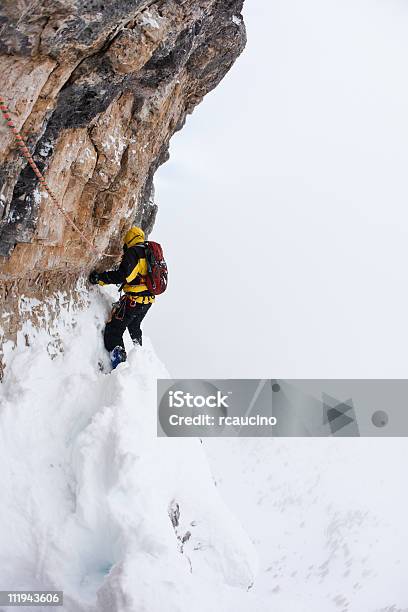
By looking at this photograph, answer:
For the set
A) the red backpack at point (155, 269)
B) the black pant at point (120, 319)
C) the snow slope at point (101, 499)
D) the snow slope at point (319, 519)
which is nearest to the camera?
the snow slope at point (101, 499)

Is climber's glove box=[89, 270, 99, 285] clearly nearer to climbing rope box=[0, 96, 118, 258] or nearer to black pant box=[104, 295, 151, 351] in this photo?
black pant box=[104, 295, 151, 351]

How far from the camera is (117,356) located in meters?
8.45

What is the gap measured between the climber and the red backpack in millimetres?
56

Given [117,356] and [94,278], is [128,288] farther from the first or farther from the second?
[117,356]

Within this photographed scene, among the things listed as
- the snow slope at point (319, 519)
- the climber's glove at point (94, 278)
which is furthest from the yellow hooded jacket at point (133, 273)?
the snow slope at point (319, 519)

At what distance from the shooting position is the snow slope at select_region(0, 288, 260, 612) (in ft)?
16.4

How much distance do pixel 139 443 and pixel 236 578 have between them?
2.22m

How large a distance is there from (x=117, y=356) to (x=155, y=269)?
1.71 meters

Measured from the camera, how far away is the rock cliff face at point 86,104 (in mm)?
4219

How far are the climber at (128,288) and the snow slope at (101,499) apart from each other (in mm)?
808

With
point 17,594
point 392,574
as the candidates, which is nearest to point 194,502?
point 17,594

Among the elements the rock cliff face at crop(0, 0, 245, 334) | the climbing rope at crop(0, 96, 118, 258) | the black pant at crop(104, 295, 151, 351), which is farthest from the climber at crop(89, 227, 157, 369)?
the climbing rope at crop(0, 96, 118, 258)

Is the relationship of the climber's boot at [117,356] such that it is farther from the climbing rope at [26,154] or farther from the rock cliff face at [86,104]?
the climbing rope at [26,154]

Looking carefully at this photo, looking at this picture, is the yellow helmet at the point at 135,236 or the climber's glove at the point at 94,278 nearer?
the yellow helmet at the point at 135,236
